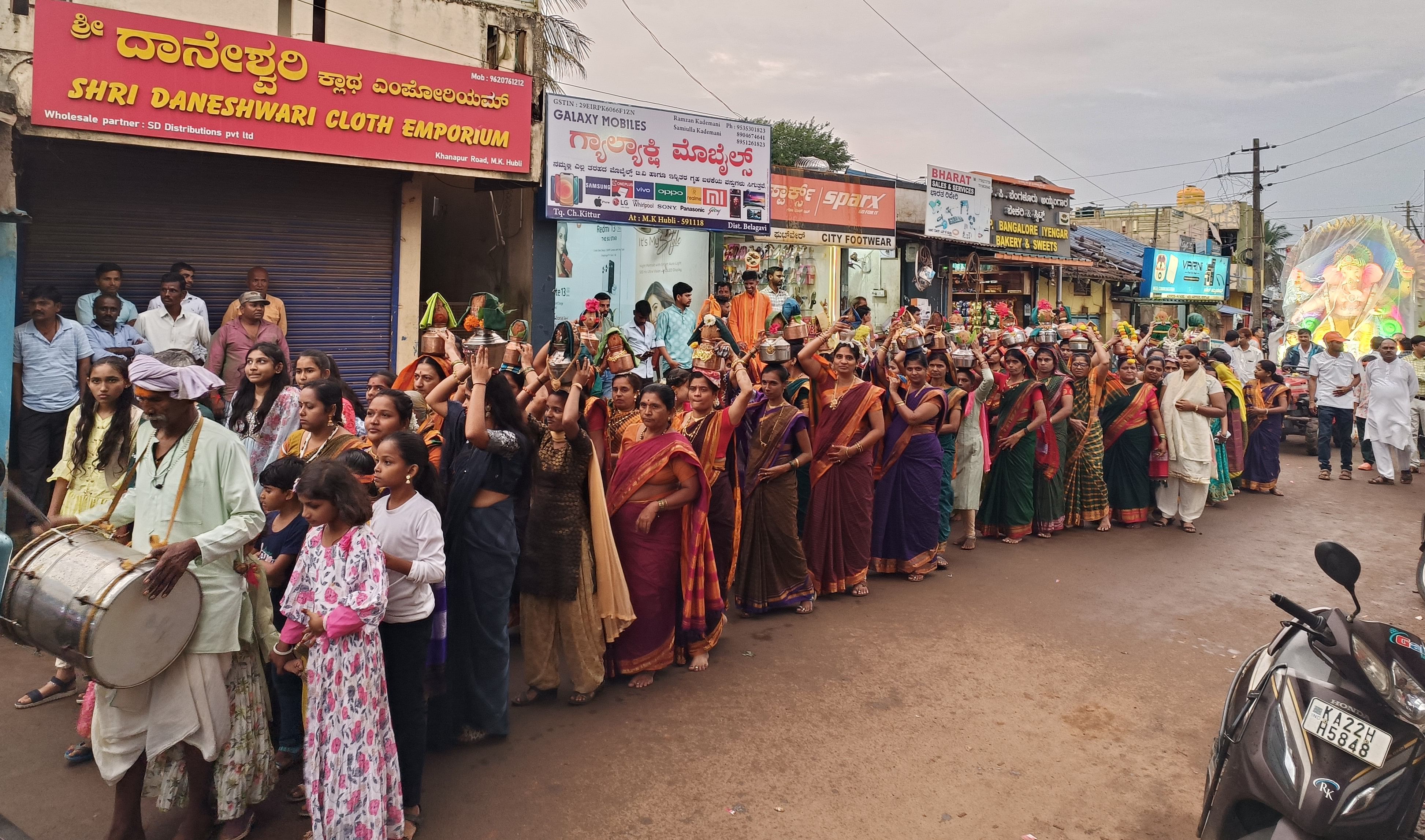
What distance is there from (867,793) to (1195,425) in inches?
279

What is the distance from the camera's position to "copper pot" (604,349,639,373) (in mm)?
5473

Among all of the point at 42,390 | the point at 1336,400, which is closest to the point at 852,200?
the point at 1336,400

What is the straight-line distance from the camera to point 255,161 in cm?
953

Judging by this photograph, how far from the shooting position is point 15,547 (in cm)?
679

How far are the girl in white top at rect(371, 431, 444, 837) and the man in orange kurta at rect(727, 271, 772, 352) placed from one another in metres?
8.86

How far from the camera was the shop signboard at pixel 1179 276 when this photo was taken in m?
27.4

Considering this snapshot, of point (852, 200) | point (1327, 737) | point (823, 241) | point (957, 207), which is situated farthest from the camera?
point (957, 207)

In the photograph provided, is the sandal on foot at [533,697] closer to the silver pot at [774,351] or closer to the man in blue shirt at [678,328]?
the silver pot at [774,351]

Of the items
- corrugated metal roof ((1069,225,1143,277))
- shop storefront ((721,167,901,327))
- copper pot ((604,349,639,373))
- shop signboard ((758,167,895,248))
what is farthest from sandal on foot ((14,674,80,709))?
corrugated metal roof ((1069,225,1143,277))

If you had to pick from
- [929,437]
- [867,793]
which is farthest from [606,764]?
[929,437]

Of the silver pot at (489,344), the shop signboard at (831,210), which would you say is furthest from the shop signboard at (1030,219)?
the silver pot at (489,344)

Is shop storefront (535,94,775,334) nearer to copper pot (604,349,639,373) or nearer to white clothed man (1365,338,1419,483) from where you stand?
copper pot (604,349,639,373)

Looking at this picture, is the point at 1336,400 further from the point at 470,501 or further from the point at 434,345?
the point at 470,501

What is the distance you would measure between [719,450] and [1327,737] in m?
3.54
